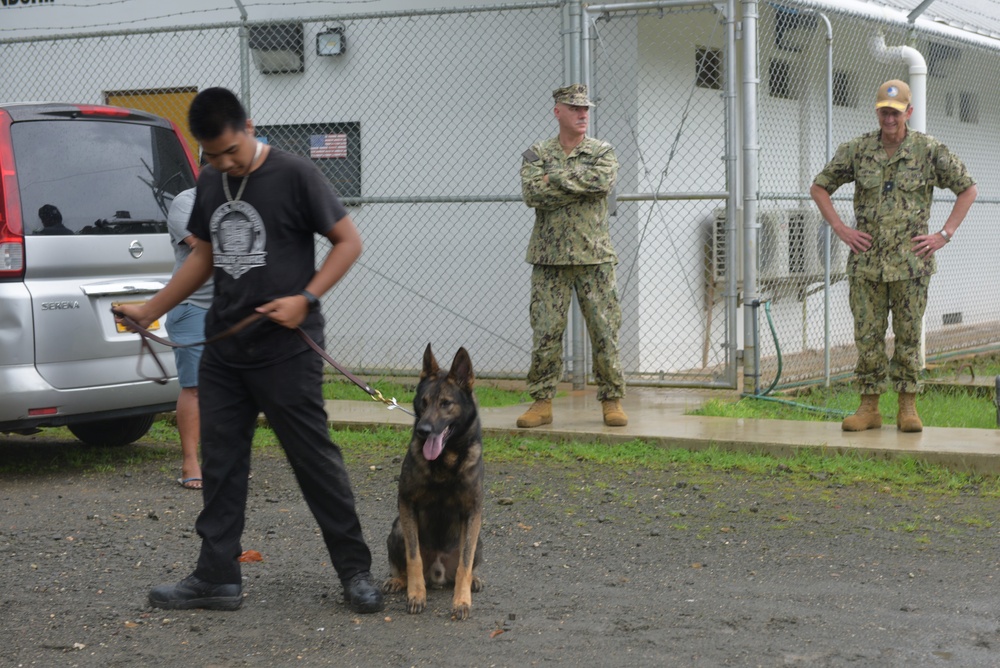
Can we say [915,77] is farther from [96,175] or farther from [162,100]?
[162,100]

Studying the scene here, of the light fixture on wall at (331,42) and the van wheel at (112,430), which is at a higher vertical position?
the light fixture on wall at (331,42)

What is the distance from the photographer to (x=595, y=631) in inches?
178

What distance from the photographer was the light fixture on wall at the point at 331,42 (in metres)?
11.2

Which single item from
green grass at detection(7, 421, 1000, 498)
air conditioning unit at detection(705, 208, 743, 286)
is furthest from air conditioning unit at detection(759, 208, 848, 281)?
green grass at detection(7, 421, 1000, 498)

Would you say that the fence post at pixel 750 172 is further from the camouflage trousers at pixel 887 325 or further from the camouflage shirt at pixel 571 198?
the camouflage shirt at pixel 571 198

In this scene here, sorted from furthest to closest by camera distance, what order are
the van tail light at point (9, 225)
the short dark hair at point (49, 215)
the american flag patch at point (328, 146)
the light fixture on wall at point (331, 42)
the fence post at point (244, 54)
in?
the american flag patch at point (328, 146), the light fixture on wall at point (331, 42), the fence post at point (244, 54), the short dark hair at point (49, 215), the van tail light at point (9, 225)

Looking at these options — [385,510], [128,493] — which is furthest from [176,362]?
[385,510]

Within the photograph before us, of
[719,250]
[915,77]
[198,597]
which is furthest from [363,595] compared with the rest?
[915,77]

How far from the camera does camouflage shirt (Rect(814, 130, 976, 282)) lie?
7.72 meters

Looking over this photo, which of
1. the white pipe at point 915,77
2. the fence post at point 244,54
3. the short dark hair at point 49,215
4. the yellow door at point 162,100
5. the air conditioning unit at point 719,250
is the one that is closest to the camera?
the short dark hair at point 49,215

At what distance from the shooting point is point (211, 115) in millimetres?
4453

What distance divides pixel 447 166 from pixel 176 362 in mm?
4402

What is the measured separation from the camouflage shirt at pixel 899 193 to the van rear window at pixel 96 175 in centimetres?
425

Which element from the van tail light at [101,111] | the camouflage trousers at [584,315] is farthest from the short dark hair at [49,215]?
the camouflage trousers at [584,315]
